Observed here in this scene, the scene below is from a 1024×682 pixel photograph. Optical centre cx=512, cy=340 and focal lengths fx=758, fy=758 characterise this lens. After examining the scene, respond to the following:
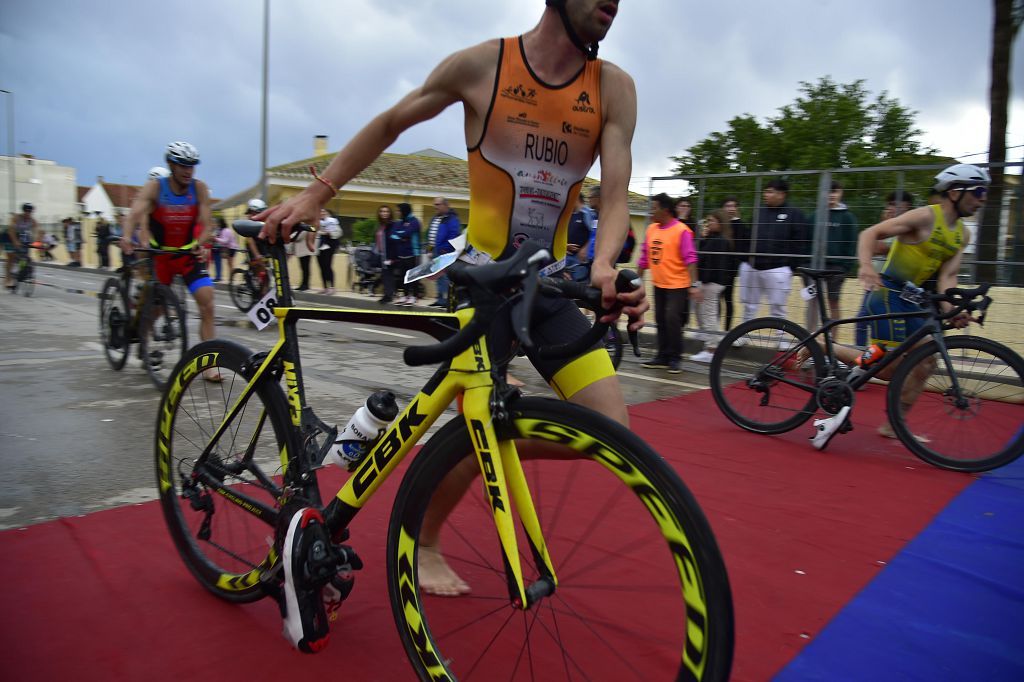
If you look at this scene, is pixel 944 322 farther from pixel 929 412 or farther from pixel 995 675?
pixel 995 675

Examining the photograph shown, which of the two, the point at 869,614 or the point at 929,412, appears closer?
the point at 869,614

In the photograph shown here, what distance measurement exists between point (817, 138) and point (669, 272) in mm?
30143

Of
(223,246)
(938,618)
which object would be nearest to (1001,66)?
(938,618)

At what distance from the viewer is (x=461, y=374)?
1.87 m

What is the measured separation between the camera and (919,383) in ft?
16.0

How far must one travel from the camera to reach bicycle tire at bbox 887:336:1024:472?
4.52 meters

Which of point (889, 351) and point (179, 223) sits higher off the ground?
point (179, 223)

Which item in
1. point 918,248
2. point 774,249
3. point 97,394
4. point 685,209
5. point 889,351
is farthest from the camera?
point 685,209

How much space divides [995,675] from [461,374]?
6.55ft

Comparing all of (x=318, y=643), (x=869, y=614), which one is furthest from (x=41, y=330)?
(x=869, y=614)

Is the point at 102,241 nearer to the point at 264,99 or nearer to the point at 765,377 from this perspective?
the point at 264,99

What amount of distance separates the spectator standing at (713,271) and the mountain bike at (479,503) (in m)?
6.90

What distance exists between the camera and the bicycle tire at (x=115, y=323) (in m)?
6.89

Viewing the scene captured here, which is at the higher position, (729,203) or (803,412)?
(729,203)
